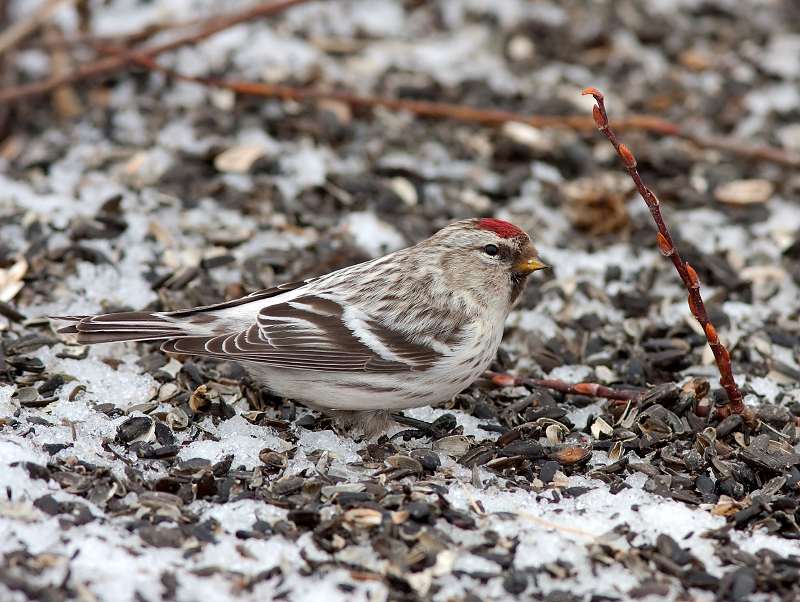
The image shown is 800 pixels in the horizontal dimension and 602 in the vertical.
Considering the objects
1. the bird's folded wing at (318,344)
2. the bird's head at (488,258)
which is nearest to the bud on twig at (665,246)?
the bird's head at (488,258)

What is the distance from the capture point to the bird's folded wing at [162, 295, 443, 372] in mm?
3053

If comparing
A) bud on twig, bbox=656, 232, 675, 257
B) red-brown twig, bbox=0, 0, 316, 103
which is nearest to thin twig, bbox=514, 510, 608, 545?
bud on twig, bbox=656, 232, 675, 257

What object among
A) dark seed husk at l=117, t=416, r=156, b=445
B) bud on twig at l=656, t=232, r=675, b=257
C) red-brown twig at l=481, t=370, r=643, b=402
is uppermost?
bud on twig at l=656, t=232, r=675, b=257

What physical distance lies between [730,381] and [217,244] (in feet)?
8.20

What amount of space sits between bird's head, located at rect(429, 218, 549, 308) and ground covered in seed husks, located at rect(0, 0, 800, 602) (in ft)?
1.64

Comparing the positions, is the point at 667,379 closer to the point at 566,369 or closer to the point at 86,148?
the point at 566,369

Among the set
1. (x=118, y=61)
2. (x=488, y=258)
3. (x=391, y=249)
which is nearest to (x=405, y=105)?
(x=391, y=249)

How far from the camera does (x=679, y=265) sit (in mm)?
2963

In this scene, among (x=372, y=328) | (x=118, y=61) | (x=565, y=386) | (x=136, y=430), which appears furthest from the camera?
(x=118, y=61)

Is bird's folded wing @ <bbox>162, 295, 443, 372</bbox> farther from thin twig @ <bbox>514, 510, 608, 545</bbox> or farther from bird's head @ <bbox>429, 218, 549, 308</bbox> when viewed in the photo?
thin twig @ <bbox>514, 510, 608, 545</bbox>

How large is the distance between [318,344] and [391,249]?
1.40 metres

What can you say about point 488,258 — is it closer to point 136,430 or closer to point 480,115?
point 136,430

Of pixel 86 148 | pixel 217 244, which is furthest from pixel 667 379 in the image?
pixel 86 148

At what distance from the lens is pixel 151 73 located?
5414 mm
